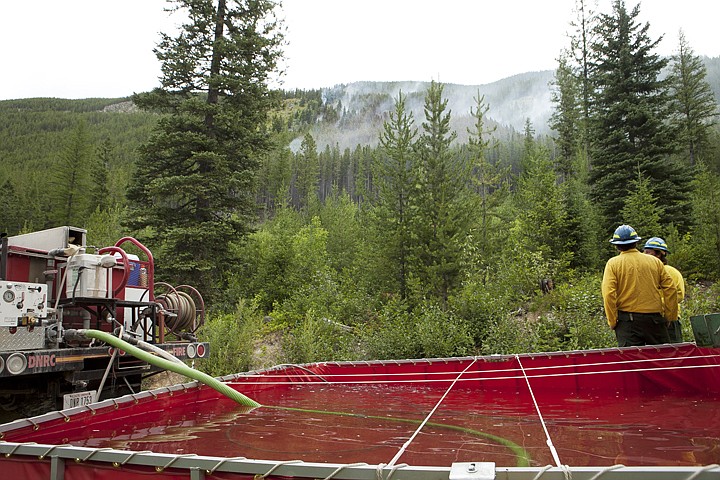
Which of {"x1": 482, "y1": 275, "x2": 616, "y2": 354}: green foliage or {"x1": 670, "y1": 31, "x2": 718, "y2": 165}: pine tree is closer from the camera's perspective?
{"x1": 482, "y1": 275, "x2": 616, "y2": 354}: green foliage

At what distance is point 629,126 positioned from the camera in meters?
21.4

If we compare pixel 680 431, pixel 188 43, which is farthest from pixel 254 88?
pixel 680 431

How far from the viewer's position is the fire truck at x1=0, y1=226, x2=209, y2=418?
17.1 feet

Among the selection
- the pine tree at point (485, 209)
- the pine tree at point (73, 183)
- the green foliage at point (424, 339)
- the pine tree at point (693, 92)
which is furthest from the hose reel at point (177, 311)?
the pine tree at point (693, 92)

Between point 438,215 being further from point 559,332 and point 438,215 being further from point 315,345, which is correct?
point 559,332

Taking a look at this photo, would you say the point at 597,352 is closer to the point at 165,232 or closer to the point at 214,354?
the point at 214,354

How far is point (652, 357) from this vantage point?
5102mm

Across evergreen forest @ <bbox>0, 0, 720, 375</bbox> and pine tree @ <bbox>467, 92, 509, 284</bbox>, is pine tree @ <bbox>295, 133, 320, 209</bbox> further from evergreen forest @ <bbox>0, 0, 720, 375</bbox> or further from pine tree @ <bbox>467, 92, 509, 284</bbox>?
evergreen forest @ <bbox>0, 0, 720, 375</bbox>

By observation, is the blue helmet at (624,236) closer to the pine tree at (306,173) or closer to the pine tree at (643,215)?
the pine tree at (643,215)

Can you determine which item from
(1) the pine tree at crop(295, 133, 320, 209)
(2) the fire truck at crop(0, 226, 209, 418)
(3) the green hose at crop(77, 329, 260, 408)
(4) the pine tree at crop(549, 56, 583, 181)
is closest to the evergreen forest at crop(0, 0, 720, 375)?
(2) the fire truck at crop(0, 226, 209, 418)

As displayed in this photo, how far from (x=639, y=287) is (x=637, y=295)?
0.09 meters

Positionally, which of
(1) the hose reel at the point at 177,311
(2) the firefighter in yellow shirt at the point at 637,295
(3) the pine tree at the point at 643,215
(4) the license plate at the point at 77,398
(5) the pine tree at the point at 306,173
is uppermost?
(5) the pine tree at the point at 306,173

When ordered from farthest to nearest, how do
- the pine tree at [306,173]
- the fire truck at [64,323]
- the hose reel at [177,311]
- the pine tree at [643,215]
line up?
the pine tree at [306,173], the pine tree at [643,215], the hose reel at [177,311], the fire truck at [64,323]

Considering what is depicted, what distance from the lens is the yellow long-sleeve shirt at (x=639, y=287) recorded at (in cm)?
555
